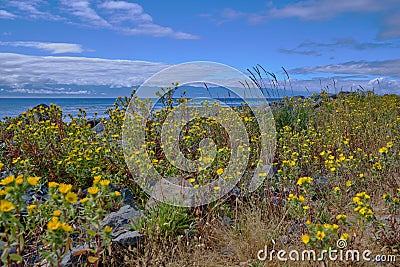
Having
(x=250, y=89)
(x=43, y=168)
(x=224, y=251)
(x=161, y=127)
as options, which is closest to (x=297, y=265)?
(x=224, y=251)

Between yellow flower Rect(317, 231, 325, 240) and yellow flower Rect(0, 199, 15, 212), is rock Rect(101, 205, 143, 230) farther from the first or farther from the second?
yellow flower Rect(317, 231, 325, 240)

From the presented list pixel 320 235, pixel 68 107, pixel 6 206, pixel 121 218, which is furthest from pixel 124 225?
pixel 68 107

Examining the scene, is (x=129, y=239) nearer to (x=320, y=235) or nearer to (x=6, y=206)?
(x=6, y=206)

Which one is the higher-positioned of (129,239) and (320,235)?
(320,235)

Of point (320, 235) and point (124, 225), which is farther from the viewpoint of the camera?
point (124, 225)

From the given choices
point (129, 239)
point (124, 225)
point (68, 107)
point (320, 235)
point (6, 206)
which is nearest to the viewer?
point (6, 206)

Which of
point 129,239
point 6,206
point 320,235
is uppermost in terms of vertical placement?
point 6,206

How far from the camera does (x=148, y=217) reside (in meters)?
3.11

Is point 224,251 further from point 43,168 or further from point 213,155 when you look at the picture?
point 43,168

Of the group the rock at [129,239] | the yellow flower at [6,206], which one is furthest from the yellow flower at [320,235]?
the yellow flower at [6,206]

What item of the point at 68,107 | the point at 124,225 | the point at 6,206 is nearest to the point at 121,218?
the point at 124,225

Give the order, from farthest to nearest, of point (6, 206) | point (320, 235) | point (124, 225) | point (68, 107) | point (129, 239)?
point (68, 107), point (124, 225), point (129, 239), point (320, 235), point (6, 206)

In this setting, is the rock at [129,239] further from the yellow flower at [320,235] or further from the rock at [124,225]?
the yellow flower at [320,235]

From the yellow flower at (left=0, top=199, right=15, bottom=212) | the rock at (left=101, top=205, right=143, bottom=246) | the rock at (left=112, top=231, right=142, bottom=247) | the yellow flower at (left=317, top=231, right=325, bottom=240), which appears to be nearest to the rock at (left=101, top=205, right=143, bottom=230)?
the rock at (left=101, top=205, right=143, bottom=246)
